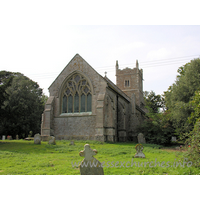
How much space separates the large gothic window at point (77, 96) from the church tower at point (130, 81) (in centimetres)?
2287

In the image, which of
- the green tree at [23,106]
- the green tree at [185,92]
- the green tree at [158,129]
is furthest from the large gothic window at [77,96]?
the green tree at [23,106]

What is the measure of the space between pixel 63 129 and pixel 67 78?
6207 mm

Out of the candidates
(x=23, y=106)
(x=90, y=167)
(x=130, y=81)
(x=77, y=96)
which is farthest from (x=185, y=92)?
(x=23, y=106)

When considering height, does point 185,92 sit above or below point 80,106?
above

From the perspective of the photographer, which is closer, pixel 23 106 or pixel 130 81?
pixel 23 106

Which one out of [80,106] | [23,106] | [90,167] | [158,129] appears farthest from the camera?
[23,106]

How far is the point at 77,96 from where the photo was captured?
73.9 ft

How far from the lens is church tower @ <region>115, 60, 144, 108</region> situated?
144 ft

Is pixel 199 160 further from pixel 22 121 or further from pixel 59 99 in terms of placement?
pixel 22 121

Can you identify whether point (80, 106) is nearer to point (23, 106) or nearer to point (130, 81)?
point (23, 106)

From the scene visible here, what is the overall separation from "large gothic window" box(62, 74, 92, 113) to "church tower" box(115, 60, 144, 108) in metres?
22.9

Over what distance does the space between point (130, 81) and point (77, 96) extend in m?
24.9

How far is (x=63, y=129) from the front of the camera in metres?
21.8

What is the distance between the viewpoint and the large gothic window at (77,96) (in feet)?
72.1
